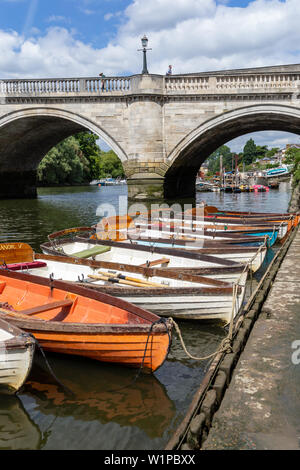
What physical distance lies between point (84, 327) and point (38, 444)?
4.38ft

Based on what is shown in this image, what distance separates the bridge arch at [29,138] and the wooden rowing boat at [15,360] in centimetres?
1799

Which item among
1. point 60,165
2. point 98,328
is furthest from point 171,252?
point 60,165

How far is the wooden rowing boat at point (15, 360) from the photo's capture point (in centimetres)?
425

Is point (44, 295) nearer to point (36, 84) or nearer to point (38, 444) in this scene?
point (38, 444)

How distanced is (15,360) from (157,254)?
4463 mm

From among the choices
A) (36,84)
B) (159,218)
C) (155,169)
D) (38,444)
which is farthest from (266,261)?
(36,84)

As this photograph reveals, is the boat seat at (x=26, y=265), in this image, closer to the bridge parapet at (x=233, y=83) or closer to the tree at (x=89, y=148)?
the bridge parapet at (x=233, y=83)

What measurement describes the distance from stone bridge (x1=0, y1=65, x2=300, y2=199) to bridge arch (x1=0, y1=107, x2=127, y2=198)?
8 centimetres

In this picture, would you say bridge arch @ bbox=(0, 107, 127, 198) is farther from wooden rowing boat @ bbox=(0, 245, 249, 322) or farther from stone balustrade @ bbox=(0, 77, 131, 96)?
wooden rowing boat @ bbox=(0, 245, 249, 322)

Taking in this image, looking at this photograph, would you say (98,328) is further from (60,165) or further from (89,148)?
(89,148)

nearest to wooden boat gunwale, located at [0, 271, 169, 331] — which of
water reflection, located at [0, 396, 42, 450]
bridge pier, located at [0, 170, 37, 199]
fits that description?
water reflection, located at [0, 396, 42, 450]

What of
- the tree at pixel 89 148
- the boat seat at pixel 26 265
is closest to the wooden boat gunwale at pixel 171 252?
the boat seat at pixel 26 265

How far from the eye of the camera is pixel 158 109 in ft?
67.6
